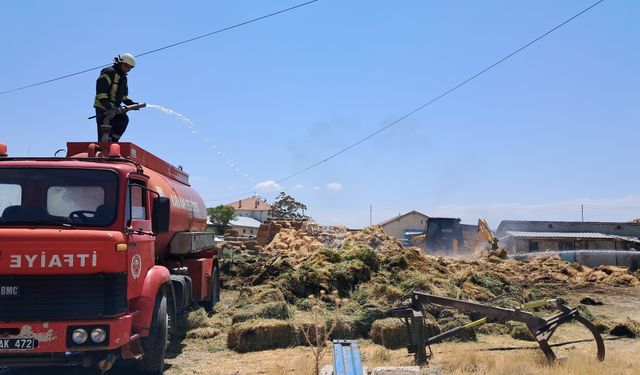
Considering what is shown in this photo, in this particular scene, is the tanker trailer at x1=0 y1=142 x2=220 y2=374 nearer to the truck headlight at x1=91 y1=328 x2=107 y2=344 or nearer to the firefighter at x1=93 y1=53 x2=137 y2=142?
the truck headlight at x1=91 y1=328 x2=107 y2=344

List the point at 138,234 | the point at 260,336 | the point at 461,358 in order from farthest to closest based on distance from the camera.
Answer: the point at 260,336, the point at 461,358, the point at 138,234

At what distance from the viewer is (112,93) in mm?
10219

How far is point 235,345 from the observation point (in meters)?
10.2

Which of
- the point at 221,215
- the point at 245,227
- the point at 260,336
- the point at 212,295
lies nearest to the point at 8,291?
the point at 260,336

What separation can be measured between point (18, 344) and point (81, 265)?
1058mm

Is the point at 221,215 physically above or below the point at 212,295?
above

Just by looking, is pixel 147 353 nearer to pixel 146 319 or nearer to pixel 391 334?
pixel 146 319

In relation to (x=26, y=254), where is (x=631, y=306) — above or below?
below

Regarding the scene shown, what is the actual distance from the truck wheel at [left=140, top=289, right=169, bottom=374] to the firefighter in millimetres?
3639

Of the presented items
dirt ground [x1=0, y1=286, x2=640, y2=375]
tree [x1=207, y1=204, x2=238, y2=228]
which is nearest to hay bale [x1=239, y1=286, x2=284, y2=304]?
dirt ground [x1=0, y1=286, x2=640, y2=375]

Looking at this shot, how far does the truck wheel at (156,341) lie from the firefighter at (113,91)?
11.9 ft

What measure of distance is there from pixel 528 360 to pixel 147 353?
208 inches

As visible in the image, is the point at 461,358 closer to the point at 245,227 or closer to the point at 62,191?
the point at 62,191

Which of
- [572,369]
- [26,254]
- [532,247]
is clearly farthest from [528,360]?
[532,247]
